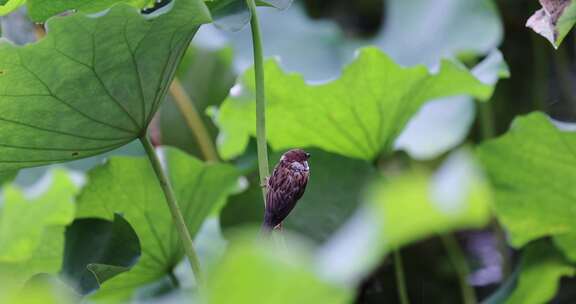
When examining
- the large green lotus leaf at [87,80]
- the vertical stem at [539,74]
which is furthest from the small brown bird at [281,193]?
the vertical stem at [539,74]

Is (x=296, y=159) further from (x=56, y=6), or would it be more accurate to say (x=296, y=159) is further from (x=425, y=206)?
→ (x=425, y=206)

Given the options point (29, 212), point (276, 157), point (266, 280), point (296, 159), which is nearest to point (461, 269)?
point (276, 157)

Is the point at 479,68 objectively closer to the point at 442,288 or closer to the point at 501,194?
the point at 501,194

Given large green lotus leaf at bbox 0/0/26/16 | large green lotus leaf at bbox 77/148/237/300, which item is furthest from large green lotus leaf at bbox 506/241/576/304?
large green lotus leaf at bbox 0/0/26/16

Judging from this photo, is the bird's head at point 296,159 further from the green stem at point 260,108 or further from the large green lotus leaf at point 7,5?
the large green lotus leaf at point 7,5

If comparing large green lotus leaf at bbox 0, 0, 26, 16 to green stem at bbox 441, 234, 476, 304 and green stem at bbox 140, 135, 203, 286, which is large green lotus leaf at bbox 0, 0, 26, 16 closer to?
green stem at bbox 140, 135, 203, 286

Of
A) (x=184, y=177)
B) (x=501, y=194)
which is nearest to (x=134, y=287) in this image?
→ (x=184, y=177)

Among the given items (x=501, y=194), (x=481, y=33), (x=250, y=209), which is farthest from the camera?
(x=481, y=33)
